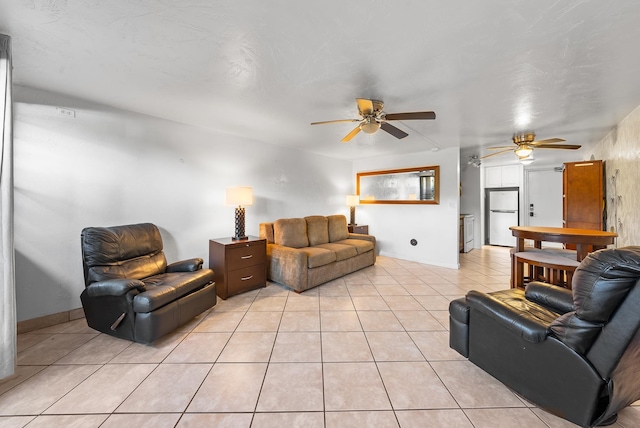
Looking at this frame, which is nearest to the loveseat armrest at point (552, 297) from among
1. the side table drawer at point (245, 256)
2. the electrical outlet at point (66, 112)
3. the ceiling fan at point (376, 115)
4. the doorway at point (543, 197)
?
the ceiling fan at point (376, 115)

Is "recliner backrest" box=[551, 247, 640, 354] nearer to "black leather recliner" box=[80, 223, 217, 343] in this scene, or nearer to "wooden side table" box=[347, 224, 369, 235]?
"black leather recliner" box=[80, 223, 217, 343]

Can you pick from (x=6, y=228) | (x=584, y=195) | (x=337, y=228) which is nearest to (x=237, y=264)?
(x=6, y=228)

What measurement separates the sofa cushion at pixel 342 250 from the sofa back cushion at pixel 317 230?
0.49 feet

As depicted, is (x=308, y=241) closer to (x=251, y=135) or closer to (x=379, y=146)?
(x=251, y=135)

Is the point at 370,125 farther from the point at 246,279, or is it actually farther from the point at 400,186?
the point at 400,186

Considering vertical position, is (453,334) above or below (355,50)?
below

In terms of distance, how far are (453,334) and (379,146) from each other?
3533 mm

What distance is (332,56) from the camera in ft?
5.87

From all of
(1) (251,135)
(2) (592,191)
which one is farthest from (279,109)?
(2) (592,191)

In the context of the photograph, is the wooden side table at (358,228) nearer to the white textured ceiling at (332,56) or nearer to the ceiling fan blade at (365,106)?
the white textured ceiling at (332,56)

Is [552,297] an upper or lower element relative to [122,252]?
lower

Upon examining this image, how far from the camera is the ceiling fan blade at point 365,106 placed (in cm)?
219

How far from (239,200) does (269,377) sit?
228 cm

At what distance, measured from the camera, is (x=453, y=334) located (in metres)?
1.88
